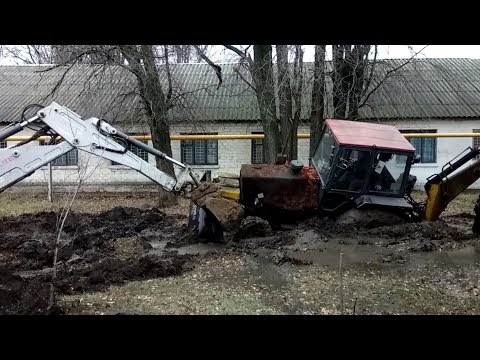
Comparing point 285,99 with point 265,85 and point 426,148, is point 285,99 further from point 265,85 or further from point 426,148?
point 426,148

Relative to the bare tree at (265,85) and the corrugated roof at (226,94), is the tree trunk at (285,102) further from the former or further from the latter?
the corrugated roof at (226,94)

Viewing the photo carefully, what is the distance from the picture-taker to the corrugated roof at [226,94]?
15.6m

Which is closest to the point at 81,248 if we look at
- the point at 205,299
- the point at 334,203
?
the point at 205,299

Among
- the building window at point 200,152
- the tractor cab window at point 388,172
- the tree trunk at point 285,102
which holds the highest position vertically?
the tree trunk at point 285,102

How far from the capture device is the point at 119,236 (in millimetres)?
9023

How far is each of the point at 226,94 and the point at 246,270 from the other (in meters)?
12.5

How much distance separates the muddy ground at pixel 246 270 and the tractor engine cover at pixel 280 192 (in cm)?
33

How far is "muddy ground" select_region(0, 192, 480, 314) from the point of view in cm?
554

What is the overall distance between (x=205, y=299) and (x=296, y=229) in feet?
10.2

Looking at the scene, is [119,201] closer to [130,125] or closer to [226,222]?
[130,125]

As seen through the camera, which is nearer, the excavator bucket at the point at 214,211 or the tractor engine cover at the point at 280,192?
the excavator bucket at the point at 214,211

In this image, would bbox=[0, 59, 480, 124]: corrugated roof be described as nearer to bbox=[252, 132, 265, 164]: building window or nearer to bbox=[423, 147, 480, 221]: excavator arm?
bbox=[252, 132, 265, 164]: building window

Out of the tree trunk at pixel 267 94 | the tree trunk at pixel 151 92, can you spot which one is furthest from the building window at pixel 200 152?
the tree trunk at pixel 267 94

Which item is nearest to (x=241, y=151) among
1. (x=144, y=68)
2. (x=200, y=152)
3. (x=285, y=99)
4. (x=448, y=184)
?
(x=200, y=152)
